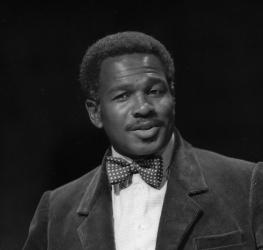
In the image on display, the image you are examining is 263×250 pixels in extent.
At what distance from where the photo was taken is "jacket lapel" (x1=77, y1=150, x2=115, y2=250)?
243cm

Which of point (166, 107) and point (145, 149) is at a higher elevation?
point (166, 107)

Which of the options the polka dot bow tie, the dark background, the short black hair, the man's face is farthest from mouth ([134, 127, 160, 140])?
the dark background

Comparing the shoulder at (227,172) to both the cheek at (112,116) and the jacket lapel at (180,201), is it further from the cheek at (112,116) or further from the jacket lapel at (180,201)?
the cheek at (112,116)

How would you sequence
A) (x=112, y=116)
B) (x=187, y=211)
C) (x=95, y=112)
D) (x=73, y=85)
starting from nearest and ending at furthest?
1. (x=187, y=211)
2. (x=112, y=116)
3. (x=95, y=112)
4. (x=73, y=85)

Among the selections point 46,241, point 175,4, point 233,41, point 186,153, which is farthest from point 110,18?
point 46,241

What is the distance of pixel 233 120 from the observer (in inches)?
119

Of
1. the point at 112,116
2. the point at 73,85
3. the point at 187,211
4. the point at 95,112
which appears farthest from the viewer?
the point at 73,85

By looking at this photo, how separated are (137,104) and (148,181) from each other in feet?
0.99

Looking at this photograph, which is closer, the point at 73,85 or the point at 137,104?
the point at 137,104

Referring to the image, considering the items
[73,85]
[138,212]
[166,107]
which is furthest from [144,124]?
[73,85]

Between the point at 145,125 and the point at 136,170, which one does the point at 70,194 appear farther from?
the point at 145,125

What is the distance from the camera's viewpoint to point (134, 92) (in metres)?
2.42

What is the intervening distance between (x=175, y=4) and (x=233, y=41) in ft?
1.06

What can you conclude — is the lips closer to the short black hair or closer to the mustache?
the mustache
